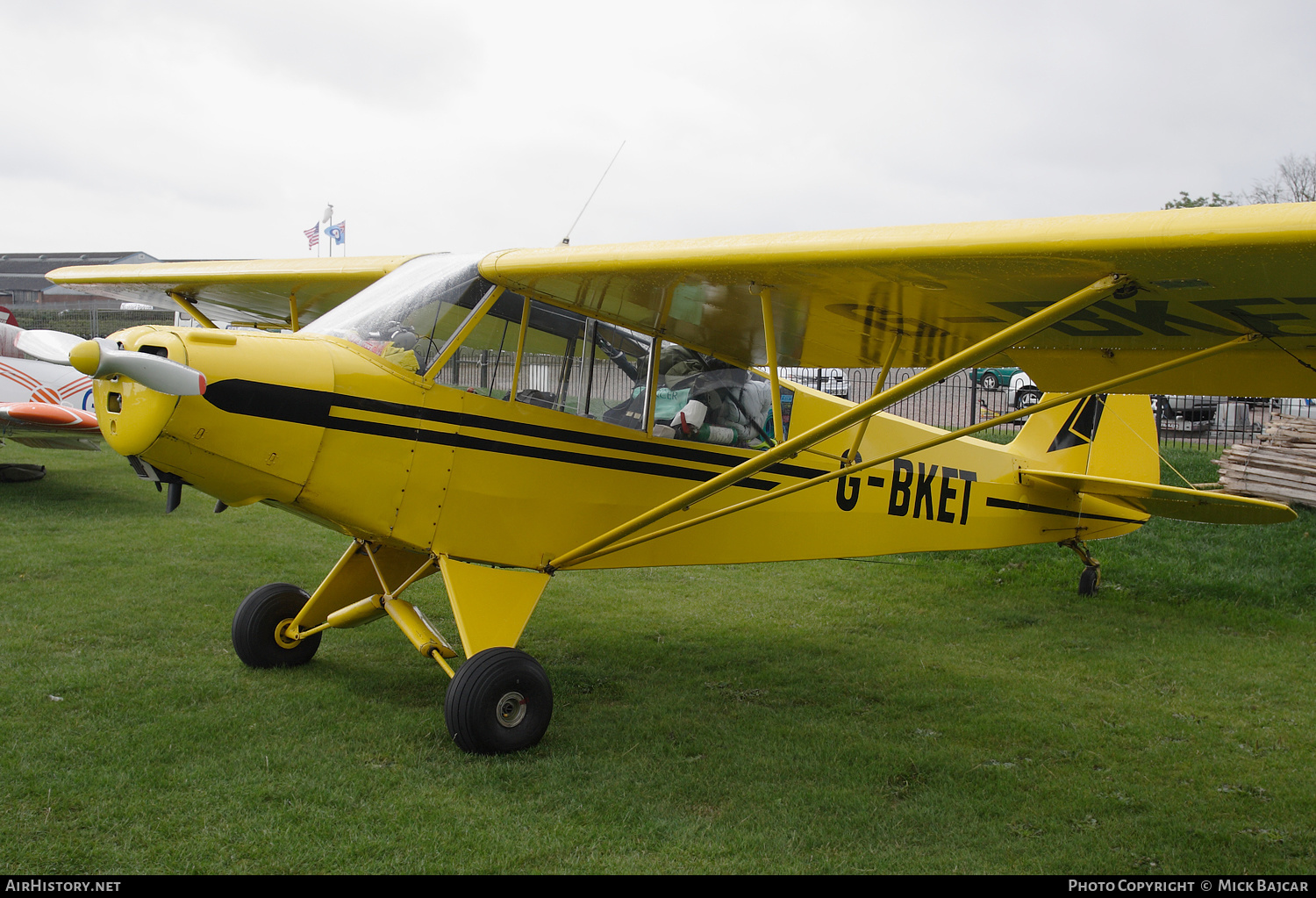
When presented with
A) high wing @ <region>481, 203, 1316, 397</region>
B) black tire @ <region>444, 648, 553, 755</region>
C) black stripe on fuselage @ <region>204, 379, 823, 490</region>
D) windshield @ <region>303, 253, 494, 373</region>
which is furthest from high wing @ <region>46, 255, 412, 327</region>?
black tire @ <region>444, 648, 553, 755</region>

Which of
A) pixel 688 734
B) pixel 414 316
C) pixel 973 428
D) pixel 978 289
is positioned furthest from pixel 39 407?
pixel 978 289

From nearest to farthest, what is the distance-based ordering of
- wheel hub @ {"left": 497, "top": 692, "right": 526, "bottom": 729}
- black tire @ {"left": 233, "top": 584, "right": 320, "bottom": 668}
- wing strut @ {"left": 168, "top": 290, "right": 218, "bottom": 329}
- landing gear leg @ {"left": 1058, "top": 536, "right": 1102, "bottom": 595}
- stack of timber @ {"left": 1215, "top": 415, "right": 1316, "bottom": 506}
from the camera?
wheel hub @ {"left": 497, "top": 692, "right": 526, "bottom": 729}, black tire @ {"left": 233, "top": 584, "right": 320, "bottom": 668}, wing strut @ {"left": 168, "top": 290, "right": 218, "bottom": 329}, landing gear leg @ {"left": 1058, "top": 536, "right": 1102, "bottom": 595}, stack of timber @ {"left": 1215, "top": 415, "right": 1316, "bottom": 506}

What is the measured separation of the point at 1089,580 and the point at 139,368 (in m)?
8.02

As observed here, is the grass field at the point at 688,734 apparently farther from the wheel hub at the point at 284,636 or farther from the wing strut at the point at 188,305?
the wing strut at the point at 188,305

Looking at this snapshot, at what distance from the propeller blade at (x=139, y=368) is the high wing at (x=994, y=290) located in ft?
5.09

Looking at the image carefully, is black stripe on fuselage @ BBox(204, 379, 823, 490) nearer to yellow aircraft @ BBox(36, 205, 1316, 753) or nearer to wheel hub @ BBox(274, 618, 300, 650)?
yellow aircraft @ BBox(36, 205, 1316, 753)

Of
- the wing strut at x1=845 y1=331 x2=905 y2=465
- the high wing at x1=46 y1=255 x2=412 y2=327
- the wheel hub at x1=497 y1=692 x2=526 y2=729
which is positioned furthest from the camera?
the high wing at x1=46 y1=255 x2=412 y2=327

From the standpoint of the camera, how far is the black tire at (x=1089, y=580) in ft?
27.4

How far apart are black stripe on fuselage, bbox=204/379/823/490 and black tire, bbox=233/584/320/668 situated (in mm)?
1798

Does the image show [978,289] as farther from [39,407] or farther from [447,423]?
[39,407]

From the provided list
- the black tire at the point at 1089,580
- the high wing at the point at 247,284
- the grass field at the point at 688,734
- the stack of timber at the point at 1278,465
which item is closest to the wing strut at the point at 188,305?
the high wing at the point at 247,284

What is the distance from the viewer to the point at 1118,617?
7.64 m

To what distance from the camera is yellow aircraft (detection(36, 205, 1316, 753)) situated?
3.55 m

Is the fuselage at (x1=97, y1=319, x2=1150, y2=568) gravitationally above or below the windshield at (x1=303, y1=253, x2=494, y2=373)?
below
